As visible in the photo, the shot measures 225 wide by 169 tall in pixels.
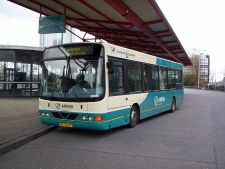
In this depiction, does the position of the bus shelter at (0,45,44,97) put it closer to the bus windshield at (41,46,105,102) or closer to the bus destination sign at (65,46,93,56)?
the bus windshield at (41,46,105,102)

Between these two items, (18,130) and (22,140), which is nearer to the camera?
(22,140)

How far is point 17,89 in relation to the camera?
1873cm

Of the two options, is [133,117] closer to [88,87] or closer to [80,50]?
[88,87]

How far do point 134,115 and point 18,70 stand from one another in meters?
11.7

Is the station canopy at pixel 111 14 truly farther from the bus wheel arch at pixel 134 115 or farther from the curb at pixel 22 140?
the curb at pixel 22 140

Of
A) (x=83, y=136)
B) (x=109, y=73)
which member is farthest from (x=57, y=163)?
(x=109, y=73)

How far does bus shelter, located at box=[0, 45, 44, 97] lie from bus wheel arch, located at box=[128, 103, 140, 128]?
1093 cm

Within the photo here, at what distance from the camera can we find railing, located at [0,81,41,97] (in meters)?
18.5

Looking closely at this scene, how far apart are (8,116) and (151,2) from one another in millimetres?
7342

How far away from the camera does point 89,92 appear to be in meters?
7.71

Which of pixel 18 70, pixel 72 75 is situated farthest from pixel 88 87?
pixel 18 70

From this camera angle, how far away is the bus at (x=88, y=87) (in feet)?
25.2

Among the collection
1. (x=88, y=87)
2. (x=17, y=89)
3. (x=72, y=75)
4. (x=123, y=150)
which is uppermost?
(x=72, y=75)

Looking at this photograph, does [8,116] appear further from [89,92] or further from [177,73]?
[177,73]
